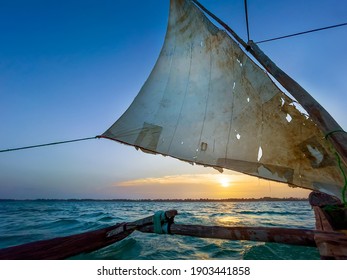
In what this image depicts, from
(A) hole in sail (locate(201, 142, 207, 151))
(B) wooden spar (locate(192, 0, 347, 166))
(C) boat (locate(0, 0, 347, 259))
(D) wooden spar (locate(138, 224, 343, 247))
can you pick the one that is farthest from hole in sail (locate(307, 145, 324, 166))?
(A) hole in sail (locate(201, 142, 207, 151))

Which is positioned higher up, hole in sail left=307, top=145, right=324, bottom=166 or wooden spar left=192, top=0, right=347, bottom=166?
wooden spar left=192, top=0, right=347, bottom=166

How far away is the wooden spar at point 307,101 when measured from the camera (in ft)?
9.95

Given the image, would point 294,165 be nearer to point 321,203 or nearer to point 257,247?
point 257,247

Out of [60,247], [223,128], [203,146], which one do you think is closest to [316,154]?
[223,128]

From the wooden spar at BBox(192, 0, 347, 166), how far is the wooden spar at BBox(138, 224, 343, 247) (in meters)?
1.21

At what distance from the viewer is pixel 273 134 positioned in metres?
4.18

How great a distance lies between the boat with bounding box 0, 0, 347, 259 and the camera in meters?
2.78

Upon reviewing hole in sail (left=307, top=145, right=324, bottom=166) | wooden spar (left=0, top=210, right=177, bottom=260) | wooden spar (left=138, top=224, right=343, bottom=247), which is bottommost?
wooden spar (left=0, top=210, right=177, bottom=260)

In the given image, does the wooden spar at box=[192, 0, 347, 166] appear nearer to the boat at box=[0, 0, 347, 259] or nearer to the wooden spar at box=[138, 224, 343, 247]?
the boat at box=[0, 0, 347, 259]

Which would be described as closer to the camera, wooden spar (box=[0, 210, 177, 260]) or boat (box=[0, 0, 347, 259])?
wooden spar (box=[0, 210, 177, 260])

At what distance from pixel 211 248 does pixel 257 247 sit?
1.94 metres

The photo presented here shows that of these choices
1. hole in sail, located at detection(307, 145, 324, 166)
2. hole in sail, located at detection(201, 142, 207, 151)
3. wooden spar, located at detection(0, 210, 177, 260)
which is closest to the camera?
wooden spar, located at detection(0, 210, 177, 260)

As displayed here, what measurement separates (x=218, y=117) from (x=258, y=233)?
284cm
